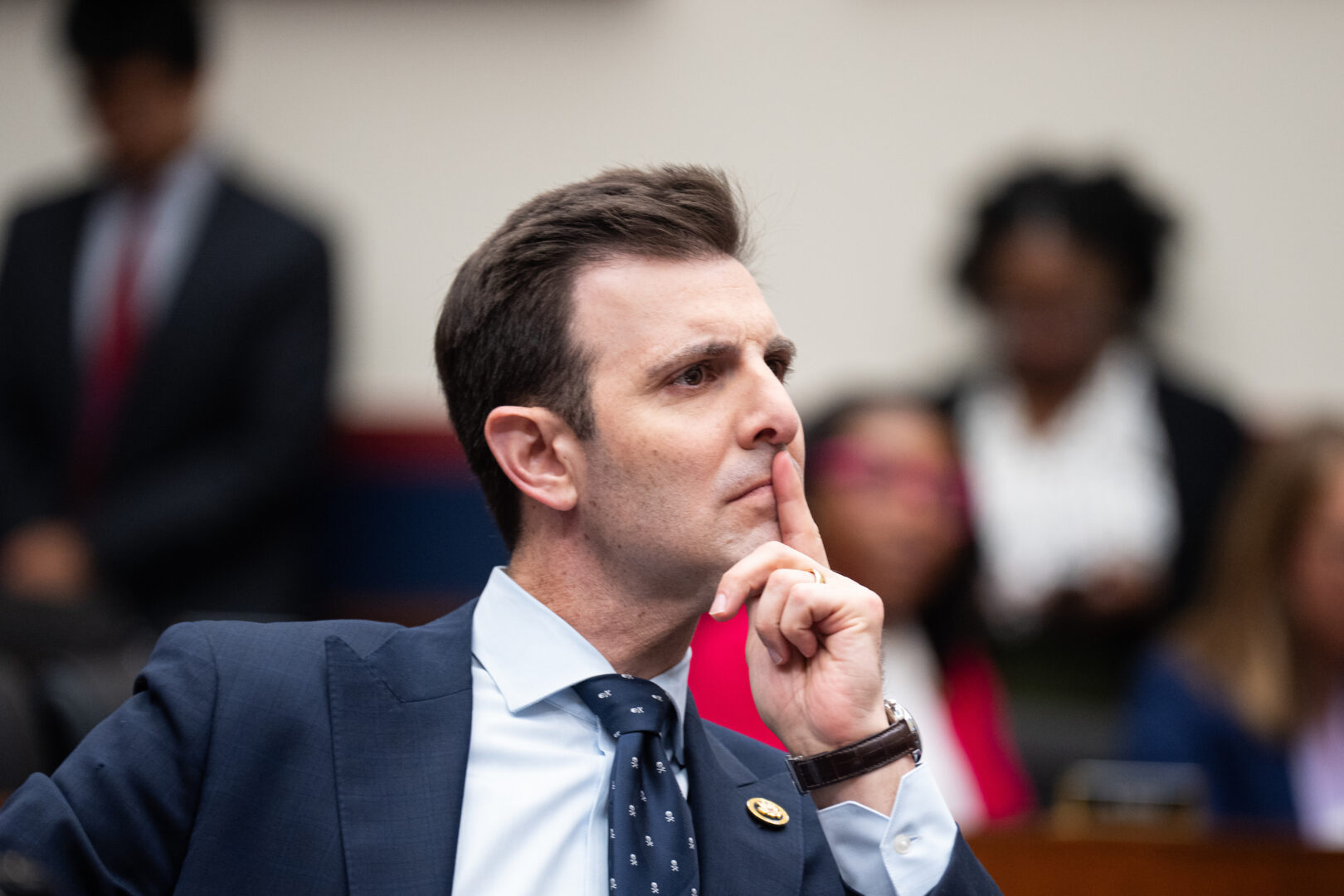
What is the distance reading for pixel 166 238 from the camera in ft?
11.9

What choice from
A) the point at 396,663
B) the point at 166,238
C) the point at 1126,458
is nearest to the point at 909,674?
the point at 1126,458

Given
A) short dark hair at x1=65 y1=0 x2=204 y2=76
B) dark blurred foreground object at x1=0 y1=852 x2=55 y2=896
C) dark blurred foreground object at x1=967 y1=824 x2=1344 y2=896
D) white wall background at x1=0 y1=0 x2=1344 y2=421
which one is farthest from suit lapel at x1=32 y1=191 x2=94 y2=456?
dark blurred foreground object at x1=0 y1=852 x2=55 y2=896

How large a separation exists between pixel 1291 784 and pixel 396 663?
1.79m

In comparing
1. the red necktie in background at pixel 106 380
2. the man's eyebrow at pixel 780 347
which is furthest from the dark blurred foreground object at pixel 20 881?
the red necktie in background at pixel 106 380

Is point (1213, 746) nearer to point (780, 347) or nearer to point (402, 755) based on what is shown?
point (780, 347)

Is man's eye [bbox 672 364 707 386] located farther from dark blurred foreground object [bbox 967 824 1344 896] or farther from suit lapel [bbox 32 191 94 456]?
suit lapel [bbox 32 191 94 456]

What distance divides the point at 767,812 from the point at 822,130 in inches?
113

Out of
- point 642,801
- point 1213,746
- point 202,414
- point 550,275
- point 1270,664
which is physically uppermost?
point 550,275

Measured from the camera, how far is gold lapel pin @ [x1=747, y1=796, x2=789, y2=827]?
1.54 meters

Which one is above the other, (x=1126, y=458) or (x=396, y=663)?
(x=396, y=663)

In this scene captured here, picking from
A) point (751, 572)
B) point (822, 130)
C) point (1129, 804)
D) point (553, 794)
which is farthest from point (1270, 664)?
point (822, 130)

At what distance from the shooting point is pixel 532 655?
5.03ft

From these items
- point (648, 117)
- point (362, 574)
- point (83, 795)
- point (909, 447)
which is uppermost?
point (648, 117)

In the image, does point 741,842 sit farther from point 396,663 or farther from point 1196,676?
point 1196,676
